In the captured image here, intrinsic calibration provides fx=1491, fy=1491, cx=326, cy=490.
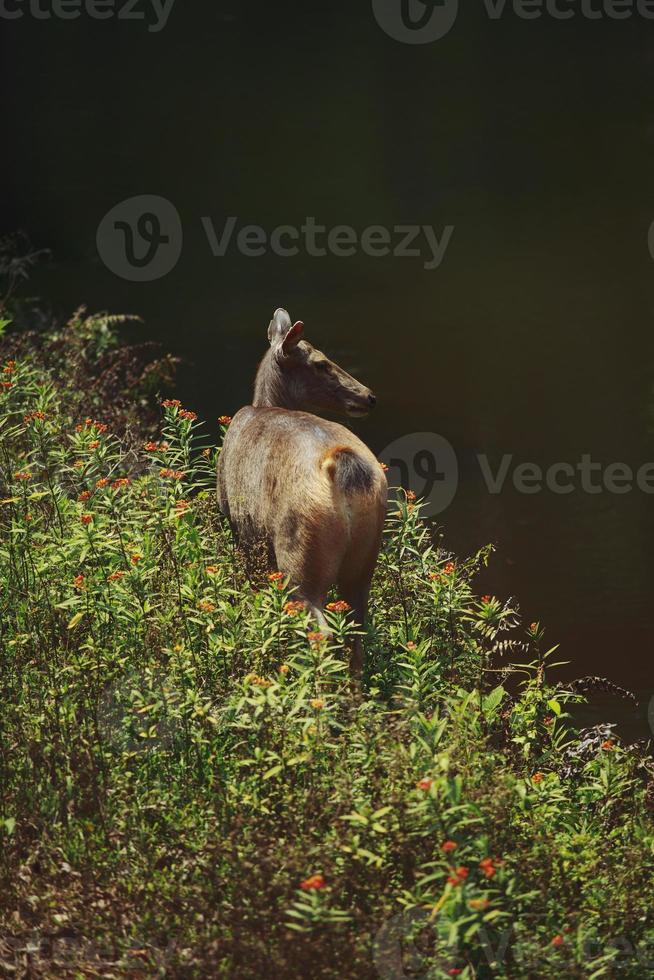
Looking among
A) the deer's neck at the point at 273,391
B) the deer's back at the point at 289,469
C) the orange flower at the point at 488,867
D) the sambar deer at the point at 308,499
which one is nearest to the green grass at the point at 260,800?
the orange flower at the point at 488,867

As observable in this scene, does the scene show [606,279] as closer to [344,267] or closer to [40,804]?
[344,267]

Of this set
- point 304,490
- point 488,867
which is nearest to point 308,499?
point 304,490

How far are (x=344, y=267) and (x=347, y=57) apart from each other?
8889 millimetres

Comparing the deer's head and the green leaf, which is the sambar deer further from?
the green leaf

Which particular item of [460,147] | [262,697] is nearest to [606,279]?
[460,147]

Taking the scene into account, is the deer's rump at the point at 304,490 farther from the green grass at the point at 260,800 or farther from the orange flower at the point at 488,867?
the orange flower at the point at 488,867

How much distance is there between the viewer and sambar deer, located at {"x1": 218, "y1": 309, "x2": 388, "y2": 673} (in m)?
6.09

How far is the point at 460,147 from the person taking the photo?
711 inches

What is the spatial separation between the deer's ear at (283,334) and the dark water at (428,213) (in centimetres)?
212

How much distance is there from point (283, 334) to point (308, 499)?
71.5 inches

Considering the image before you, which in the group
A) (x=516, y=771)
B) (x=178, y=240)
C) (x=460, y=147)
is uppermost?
(x=460, y=147)

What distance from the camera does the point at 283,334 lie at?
7715 mm

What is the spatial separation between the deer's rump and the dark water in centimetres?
200

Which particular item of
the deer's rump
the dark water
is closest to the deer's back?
the deer's rump
